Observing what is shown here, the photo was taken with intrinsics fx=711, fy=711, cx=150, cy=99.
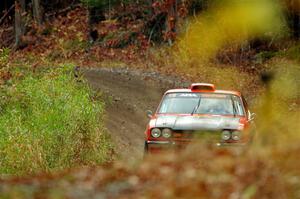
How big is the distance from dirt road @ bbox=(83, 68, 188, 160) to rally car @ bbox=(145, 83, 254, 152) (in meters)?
1.26

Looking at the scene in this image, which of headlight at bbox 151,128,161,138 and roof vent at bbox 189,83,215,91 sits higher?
roof vent at bbox 189,83,215,91

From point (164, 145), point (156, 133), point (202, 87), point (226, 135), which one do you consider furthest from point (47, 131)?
point (226, 135)

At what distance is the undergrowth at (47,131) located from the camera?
11422 mm

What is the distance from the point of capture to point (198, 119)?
1155cm

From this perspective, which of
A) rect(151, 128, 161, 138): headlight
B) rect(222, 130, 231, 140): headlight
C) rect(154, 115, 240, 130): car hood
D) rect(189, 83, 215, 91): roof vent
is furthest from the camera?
rect(189, 83, 215, 91): roof vent

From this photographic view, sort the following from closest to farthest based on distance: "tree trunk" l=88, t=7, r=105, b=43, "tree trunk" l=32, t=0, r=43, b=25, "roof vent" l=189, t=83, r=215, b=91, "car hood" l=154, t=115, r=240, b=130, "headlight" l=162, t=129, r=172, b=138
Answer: "car hood" l=154, t=115, r=240, b=130
"headlight" l=162, t=129, r=172, b=138
"roof vent" l=189, t=83, r=215, b=91
"tree trunk" l=88, t=7, r=105, b=43
"tree trunk" l=32, t=0, r=43, b=25

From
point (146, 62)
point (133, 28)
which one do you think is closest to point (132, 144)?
point (146, 62)

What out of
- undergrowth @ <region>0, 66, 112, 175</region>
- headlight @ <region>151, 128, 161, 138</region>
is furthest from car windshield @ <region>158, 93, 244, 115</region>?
undergrowth @ <region>0, 66, 112, 175</region>

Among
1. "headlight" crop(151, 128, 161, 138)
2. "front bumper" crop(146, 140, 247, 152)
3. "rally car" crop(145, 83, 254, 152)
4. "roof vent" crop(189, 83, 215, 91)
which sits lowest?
"front bumper" crop(146, 140, 247, 152)

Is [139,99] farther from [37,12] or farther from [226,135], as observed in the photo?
[37,12]

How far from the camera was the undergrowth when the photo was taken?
1142cm

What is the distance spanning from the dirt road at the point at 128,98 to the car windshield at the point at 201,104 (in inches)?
45.3

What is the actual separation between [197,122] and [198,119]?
202 millimetres

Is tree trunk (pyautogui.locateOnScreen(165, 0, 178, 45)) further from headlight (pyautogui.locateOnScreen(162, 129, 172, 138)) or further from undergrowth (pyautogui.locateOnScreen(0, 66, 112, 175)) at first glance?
headlight (pyautogui.locateOnScreen(162, 129, 172, 138))
